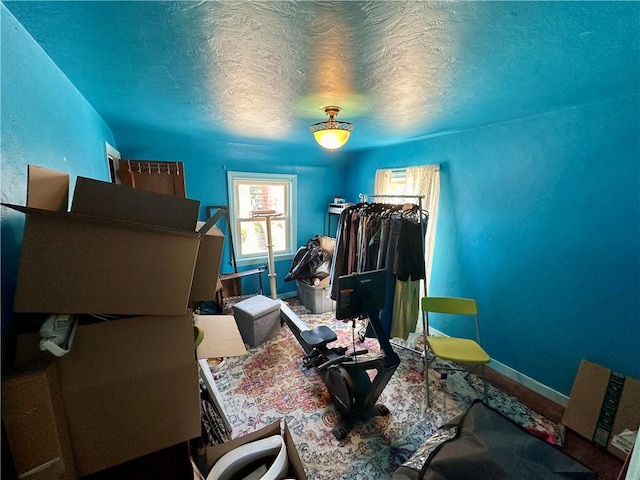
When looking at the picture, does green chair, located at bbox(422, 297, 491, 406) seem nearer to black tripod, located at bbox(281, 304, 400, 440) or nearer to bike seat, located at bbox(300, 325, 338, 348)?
black tripod, located at bbox(281, 304, 400, 440)

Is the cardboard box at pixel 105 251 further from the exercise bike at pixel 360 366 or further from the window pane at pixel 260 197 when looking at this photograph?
the window pane at pixel 260 197

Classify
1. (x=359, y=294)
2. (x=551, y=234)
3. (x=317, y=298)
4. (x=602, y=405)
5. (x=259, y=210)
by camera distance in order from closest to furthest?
(x=602, y=405) < (x=359, y=294) < (x=551, y=234) < (x=317, y=298) < (x=259, y=210)

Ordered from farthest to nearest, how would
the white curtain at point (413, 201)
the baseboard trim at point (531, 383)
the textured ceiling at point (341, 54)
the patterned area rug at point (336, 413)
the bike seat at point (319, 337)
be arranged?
the white curtain at point (413, 201) → the bike seat at point (319, 337) → the baseboard trim at point (531, 383) → the patterned area rug at point (336, 413) → the textured ceiling at point (341, 54)

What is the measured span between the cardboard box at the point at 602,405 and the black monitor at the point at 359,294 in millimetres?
1384

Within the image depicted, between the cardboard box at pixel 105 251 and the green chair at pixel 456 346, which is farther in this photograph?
the green chair at pixel 456 346

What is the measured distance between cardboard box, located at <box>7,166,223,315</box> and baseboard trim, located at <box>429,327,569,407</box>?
2.62 metres

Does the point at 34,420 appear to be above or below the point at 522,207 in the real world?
below

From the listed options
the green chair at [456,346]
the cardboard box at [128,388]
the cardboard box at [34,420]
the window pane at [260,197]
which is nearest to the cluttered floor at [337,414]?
the green chair at [456,346]

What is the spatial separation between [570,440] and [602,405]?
0.29 meters

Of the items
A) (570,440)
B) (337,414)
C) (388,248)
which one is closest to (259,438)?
(337,414)

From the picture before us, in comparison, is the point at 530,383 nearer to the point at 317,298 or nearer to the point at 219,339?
the point at 317,298

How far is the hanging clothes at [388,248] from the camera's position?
2.18 meters

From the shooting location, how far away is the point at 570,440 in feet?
5.08

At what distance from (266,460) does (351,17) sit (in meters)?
1.69
